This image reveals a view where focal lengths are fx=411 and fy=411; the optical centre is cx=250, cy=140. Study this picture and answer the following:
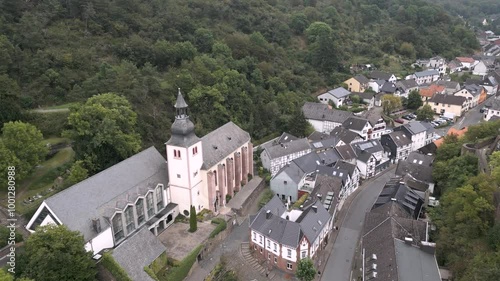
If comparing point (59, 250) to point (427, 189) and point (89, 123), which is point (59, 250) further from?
point (427, 189)

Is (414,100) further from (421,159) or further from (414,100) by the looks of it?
(421,159)

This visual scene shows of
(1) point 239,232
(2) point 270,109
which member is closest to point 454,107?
(2) point 270,109

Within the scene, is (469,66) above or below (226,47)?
below

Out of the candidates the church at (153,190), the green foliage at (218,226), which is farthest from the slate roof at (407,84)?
the green foliage at (218,226)

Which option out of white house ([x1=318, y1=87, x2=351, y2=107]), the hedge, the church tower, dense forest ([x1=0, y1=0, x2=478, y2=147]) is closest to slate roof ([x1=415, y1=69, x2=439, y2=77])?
dense forest ([x1=0, y1=0, x2=478, y2=147])

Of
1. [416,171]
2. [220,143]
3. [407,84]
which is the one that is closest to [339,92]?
[407,84]

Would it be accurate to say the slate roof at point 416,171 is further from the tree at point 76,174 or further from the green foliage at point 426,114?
the tree at point 76,174
